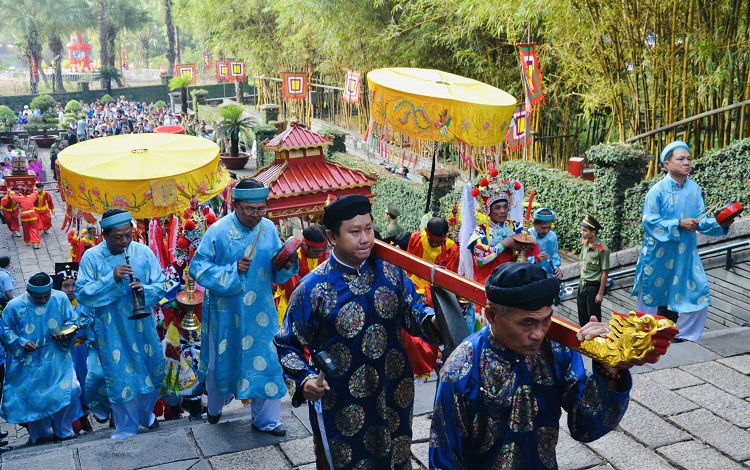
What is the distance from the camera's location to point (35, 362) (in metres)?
5.70

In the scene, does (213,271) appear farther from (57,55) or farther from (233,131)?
(57,55)

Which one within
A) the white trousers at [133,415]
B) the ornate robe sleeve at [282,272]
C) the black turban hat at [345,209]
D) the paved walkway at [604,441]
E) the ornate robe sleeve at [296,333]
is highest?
the black turban hat at [345,209]

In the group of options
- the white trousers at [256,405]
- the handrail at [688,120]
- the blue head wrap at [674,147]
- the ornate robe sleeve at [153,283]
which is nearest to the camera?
the white trousers at [256,405]

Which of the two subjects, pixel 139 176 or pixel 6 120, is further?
pixel 6 120

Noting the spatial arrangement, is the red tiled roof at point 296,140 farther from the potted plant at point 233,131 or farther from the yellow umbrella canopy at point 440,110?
the potted plant at point 233,131

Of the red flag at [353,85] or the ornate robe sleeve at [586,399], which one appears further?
the red flag at [353,85]

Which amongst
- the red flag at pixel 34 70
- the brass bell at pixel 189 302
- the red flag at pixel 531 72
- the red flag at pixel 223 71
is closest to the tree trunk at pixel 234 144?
the red flag at pixel 223 71

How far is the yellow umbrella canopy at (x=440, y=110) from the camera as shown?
7.20 metres

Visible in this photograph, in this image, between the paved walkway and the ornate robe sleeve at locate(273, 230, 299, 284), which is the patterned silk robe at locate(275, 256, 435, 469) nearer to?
the paved walkway

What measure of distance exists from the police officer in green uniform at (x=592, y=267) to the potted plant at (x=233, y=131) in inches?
627

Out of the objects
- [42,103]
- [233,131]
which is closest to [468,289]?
[233,131]

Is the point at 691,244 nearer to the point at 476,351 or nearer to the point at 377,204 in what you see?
the point at 476,351

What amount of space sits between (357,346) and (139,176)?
3249 mm

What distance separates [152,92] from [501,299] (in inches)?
1939
